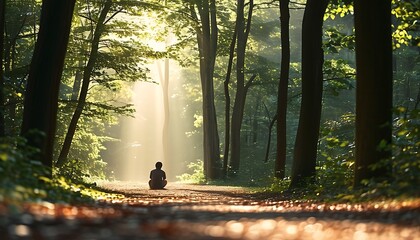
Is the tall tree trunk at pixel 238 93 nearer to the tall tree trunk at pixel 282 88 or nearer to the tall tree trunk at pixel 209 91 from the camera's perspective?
the tall tree trunk at pixel 209 91

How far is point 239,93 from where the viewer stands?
3891cm

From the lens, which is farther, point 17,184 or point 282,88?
point 282,88

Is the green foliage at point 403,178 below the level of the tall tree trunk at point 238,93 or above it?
below

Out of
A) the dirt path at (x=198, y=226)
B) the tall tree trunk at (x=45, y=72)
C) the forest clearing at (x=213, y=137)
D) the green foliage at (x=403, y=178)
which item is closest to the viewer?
the dirt path at (x=198, y=226)

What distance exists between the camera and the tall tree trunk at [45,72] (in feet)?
43.3

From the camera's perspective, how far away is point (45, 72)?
43.7 ft

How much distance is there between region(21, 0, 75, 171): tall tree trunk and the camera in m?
13.2

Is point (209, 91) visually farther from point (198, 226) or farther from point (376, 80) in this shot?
point (198, 226)

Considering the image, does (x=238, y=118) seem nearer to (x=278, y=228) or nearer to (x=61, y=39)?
(x=61, y=39)

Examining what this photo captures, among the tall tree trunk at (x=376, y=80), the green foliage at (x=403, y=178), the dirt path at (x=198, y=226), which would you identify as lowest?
the dirt path at (x=198, y=226)

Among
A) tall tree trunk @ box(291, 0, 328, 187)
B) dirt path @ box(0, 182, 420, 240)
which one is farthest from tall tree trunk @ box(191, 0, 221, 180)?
dirt path @ box(0, 182, 420, 240)

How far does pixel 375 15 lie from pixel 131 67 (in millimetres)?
12865

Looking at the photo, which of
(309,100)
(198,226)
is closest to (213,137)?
(309,100)

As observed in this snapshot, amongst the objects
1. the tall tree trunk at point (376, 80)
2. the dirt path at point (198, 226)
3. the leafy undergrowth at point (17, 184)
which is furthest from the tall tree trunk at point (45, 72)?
the dirt path at point (198, 226)
